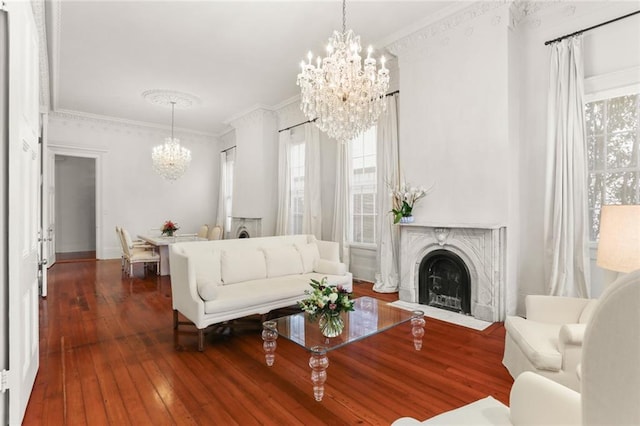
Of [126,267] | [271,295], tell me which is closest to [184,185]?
[126,267]

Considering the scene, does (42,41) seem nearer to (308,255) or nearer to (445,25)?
(308,255)

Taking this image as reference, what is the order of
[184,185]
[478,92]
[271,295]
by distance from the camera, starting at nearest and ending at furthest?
[271,295]
[478,92]
[184,185]

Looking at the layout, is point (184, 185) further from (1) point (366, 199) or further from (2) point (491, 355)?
(2) point (491, 355)

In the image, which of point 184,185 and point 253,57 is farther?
point 184,185

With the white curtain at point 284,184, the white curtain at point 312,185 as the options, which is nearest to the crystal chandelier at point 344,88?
the white curtain at point 312,185

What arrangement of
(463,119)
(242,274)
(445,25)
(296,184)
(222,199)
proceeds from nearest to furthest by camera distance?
(242,274) < (463,119) < (445,25) < (296,184) < (222,199)

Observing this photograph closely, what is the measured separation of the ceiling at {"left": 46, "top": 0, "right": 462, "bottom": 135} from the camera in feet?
13.0

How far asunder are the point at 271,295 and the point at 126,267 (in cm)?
460

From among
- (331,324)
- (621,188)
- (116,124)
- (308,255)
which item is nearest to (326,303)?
(331,324)

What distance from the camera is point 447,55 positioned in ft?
13.8

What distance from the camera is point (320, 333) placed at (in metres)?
2.52

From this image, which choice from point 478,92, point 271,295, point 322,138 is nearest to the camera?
point 271,295

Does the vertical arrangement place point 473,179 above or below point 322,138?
below

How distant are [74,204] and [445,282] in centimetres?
1090
